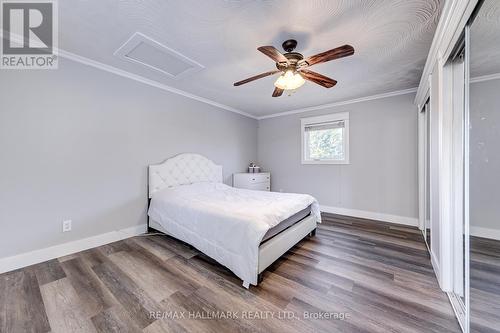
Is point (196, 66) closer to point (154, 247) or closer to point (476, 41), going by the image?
point (154, 247)

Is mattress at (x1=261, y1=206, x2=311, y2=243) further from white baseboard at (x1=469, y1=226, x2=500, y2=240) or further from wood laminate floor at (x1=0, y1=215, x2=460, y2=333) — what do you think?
white baseboard at (x1=469, y1=226, x2=500, y2=240)

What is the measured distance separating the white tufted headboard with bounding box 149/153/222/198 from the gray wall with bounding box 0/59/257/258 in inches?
5.7

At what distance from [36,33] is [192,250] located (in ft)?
9.40

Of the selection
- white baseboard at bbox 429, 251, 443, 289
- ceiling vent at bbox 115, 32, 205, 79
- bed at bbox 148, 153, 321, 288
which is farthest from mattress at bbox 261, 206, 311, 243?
ceiling vent at bbox 115, 32, 205, 79

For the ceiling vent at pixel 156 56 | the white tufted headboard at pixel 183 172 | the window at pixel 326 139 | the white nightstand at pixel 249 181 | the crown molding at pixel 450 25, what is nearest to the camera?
the crown molding at pixel 450 25

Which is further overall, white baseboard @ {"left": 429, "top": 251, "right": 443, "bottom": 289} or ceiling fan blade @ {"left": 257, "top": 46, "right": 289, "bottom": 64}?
white baseboard @ {"left": 429, "top": 251, "right": 443, "bottom": 289}

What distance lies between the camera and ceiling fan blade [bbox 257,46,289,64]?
1678mm

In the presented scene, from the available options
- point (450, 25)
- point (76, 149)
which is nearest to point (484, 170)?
point (450, 25)

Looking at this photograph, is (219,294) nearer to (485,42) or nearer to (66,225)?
(66,225)

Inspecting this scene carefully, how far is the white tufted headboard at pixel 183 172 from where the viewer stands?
3.17m

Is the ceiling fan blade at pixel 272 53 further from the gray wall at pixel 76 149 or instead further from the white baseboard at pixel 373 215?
the white baseboard at pixel 373 215

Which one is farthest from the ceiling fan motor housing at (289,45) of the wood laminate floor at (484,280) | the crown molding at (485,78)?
the wood laminate floor at (484,280)

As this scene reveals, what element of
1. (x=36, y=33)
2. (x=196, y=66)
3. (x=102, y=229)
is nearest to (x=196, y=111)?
(x=196, y=66)

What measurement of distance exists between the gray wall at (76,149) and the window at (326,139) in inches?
109
